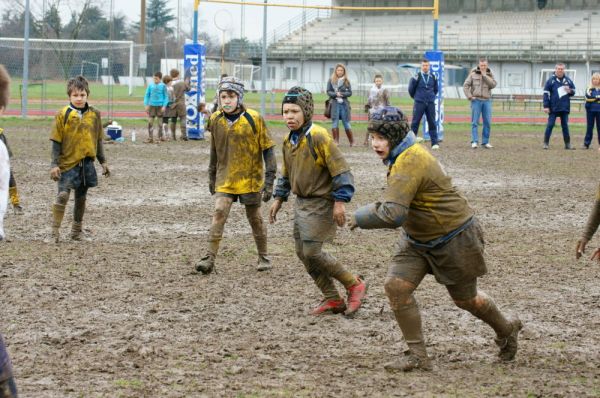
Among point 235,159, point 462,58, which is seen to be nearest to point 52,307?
point 235,159

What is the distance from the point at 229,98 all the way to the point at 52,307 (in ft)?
8.21

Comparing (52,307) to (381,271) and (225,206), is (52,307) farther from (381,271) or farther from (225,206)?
(381,271)

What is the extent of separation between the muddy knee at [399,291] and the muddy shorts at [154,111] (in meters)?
19.6

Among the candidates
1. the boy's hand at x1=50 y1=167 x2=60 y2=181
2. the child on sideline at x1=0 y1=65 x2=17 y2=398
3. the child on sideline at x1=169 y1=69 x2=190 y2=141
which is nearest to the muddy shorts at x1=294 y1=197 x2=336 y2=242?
the child on sideline at x1=0 y1=65 x2=17 y2=398

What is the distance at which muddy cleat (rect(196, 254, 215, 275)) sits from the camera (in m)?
8.79

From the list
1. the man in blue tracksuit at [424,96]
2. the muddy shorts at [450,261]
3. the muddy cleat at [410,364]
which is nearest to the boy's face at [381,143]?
the muddy shorts at [450,261]

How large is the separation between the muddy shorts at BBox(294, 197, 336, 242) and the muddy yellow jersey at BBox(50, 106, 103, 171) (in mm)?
3914

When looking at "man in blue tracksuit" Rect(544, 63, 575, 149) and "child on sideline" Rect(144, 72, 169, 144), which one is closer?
"man in blue tracksuit" Rect(544, 63, 575, 149)

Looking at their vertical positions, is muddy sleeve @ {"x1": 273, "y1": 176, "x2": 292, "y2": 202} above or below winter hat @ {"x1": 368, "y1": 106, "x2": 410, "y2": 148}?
below

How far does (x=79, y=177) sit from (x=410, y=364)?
18.8 feet

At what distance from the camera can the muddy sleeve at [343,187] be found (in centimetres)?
714

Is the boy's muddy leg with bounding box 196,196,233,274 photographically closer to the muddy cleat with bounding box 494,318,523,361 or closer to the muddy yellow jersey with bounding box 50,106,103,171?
the muddy yellow jersey with bounding box 50,106,103,171

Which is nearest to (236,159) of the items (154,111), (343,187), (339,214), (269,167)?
(269,167)

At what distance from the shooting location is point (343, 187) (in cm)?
720
